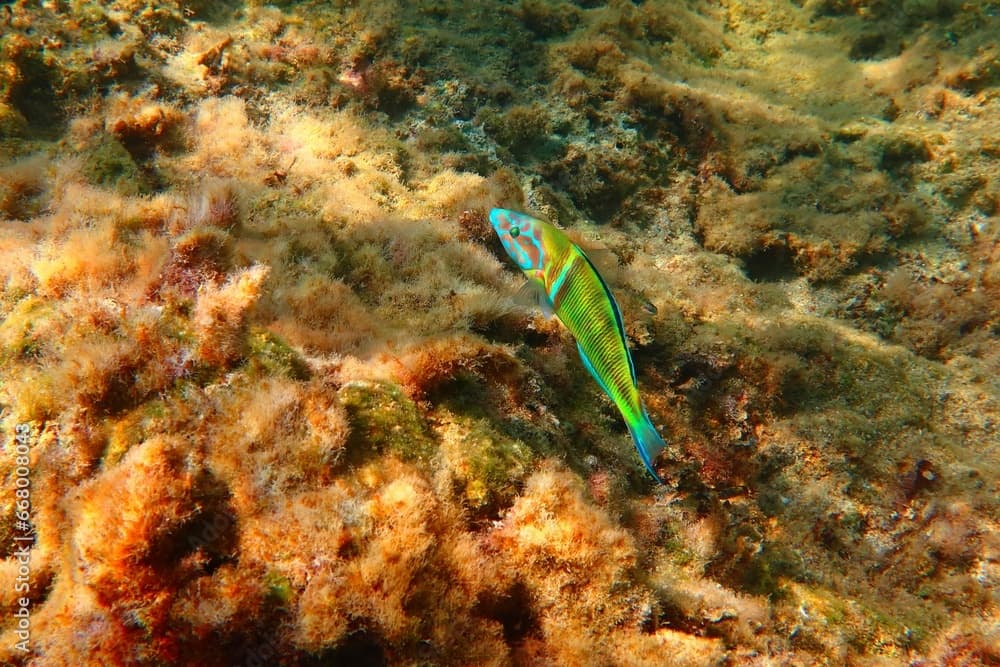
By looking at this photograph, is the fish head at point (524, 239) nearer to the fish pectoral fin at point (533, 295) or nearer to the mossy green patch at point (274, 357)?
the fish pectoral fin at point (533, 295)

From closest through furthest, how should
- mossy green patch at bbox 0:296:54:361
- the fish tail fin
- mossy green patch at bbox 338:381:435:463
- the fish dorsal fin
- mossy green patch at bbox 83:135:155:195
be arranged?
the fish tail fin < mossy green patch at bbox 338:381:435:463 < mossy green patch at bbox 0:296:54:361 < mossy green patch at bbox 83:135:155:195 < the fish dorsal fin

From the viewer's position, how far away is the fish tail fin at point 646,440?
171 centimetres

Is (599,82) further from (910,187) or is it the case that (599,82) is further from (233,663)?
(233,663)

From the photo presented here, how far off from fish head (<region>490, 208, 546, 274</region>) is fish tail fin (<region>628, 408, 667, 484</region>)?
79cm

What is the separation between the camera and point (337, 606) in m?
1.83

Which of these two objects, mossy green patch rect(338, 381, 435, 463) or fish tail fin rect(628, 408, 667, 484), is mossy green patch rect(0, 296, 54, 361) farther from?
fish tail fin rect(628, 408, 667, 484)

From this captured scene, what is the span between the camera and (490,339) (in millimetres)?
3051

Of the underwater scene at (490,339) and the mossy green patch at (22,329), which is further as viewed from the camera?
the mossy green patch at (22,329)

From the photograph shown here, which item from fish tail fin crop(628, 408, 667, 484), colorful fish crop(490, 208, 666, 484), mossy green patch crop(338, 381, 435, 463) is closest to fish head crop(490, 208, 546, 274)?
colorful fish crop(490, 208, 666, 484)

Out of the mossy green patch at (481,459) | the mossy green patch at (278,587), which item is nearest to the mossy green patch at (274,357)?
the mossy green patch at (481,459)

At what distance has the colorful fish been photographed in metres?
1.79

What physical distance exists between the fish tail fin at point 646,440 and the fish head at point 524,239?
2.60 ft

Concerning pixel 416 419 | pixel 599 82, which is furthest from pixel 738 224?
pixel 416 419

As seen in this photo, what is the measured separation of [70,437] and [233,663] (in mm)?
1227
